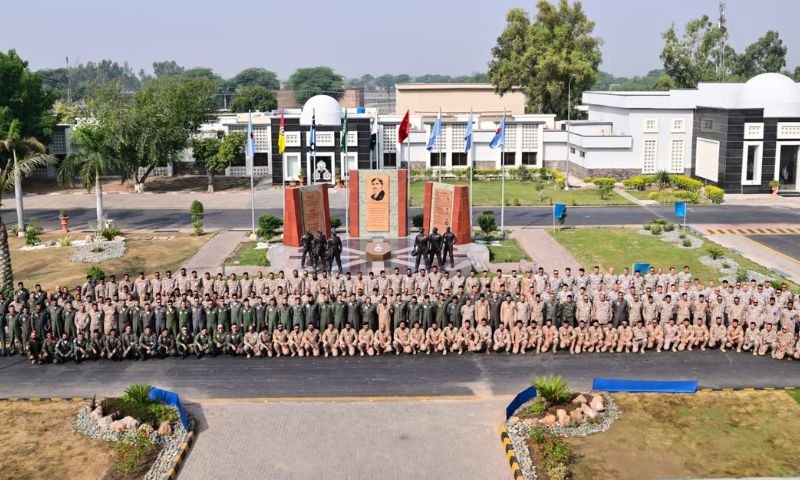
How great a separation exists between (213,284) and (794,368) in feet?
45.4

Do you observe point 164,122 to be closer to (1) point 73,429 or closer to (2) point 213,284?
(2) point 213,284

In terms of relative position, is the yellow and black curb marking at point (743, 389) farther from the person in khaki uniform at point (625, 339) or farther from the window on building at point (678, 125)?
the window on building at point (678, 125)

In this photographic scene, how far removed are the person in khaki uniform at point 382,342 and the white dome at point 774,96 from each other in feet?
113

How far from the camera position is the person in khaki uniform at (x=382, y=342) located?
1839cm

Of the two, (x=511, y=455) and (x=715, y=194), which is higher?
(x=715, y=194)

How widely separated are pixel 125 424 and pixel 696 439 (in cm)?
995

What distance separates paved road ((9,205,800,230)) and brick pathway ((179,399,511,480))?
21.4m

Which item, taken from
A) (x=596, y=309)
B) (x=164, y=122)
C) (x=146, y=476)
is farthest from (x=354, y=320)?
(x=164, y=122)

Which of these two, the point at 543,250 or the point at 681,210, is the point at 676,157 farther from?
the point at 543,250

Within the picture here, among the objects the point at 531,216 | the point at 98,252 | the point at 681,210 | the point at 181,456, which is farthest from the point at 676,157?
the point at 181,456

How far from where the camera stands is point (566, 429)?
1438 cm

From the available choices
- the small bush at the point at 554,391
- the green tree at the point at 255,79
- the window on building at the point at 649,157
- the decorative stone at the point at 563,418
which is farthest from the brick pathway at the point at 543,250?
the green tree at the point at 255,79

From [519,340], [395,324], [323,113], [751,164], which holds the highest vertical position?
[323,113]

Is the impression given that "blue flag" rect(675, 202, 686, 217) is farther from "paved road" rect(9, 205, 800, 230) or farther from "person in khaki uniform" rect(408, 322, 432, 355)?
"person in khaki uniform" rect(408, 322, 432, 355)
